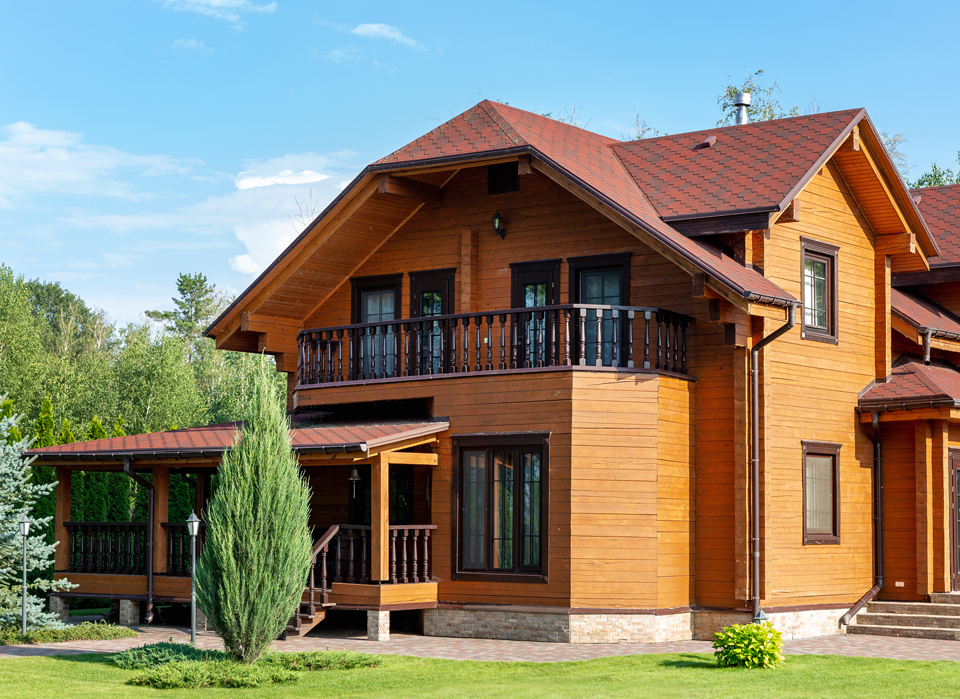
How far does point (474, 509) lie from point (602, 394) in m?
2.27

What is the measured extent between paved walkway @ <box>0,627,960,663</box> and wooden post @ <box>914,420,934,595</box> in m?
1.26

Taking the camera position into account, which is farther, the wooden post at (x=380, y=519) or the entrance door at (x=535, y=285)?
the entrance door at (x=535, y=285)

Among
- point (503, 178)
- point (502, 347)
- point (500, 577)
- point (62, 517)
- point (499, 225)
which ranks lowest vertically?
point (500, 577)

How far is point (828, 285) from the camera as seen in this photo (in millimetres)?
16766

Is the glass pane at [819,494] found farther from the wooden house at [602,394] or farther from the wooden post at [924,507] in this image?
the wooden post at [924,507]

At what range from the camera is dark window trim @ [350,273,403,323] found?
1800 cm

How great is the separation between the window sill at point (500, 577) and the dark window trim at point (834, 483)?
371 cm

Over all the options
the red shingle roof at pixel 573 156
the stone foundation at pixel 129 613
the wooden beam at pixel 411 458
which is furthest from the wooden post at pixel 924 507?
the stone foundation at pixel 129 613

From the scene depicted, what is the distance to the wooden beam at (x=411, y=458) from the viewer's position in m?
14.7

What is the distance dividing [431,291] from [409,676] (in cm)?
731

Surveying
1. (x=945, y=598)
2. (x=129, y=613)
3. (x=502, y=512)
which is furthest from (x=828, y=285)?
(x=129, y=613)

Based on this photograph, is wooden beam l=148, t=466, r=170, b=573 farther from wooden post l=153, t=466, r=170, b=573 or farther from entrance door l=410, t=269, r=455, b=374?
entrance door l=410, t=269, r=455, b=374

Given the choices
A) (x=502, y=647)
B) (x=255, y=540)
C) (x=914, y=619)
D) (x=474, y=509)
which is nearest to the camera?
(x=255, y=540)

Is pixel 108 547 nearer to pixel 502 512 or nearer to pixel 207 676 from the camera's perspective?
pixel 502 512
